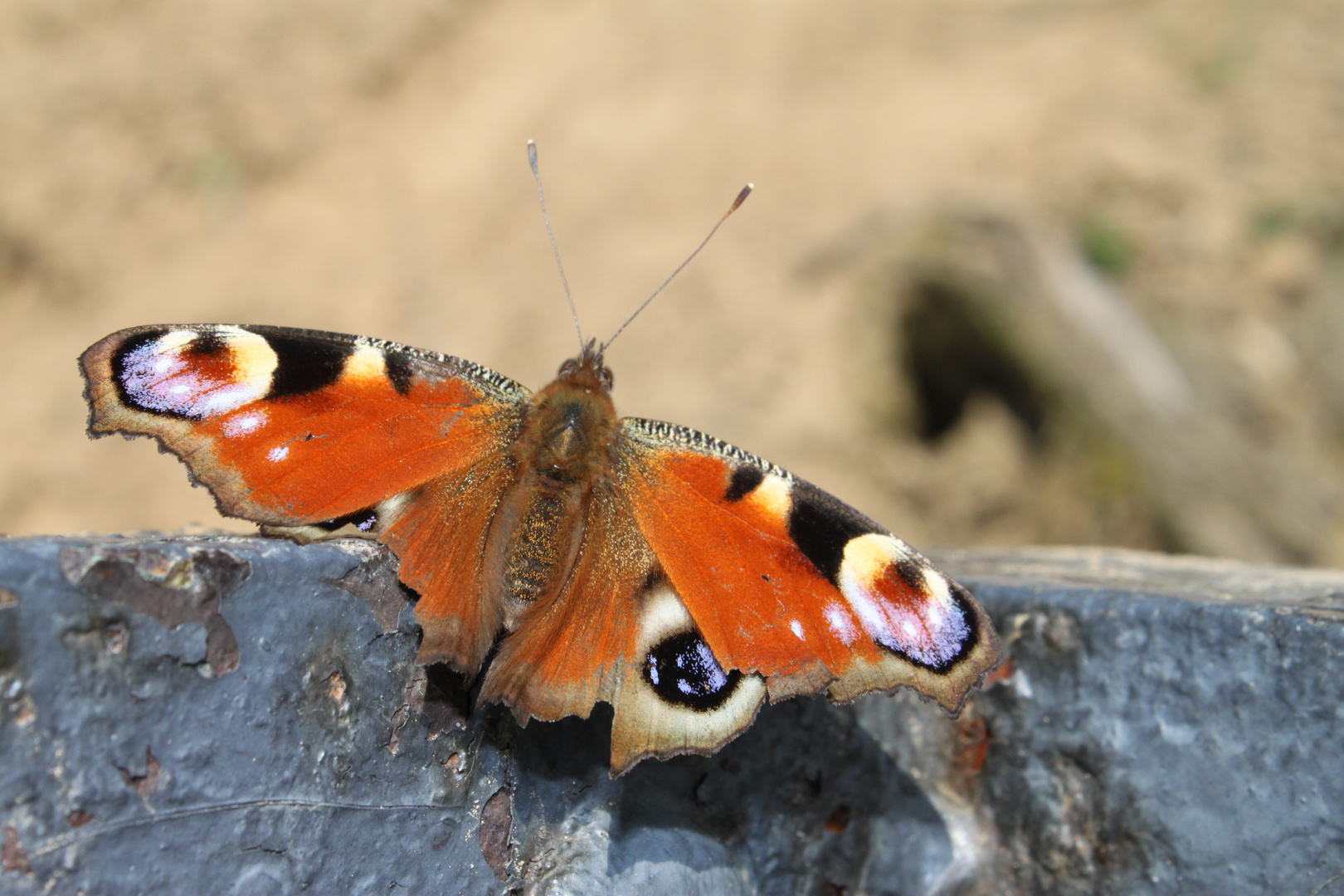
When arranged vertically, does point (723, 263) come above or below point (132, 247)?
below

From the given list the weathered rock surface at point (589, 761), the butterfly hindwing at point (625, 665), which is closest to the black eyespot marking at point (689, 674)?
the butterfly hindwing at point (625, 665)

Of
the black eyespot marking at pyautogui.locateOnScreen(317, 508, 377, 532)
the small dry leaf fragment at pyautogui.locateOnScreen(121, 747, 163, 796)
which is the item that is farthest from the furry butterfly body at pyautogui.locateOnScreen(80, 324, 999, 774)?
the small dry leaf fragment at pyautogui.locateOnScreen(121, 747, 163, 796)

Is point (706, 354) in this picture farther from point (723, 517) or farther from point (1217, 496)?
point (723, 517)

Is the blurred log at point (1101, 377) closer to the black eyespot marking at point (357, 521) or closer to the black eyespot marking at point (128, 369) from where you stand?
the black eyespot marking at point (357, 521)

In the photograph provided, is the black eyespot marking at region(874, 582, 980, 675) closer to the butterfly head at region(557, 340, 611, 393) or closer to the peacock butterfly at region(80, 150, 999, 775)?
the peacock butterfly at region(80, 150, 999, 775)

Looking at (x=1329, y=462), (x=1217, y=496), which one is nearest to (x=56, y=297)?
(x=1217, y=496)

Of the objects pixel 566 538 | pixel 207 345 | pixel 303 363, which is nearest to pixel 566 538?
pixel 566 538

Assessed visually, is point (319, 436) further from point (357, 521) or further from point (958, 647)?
point (958, 647)
